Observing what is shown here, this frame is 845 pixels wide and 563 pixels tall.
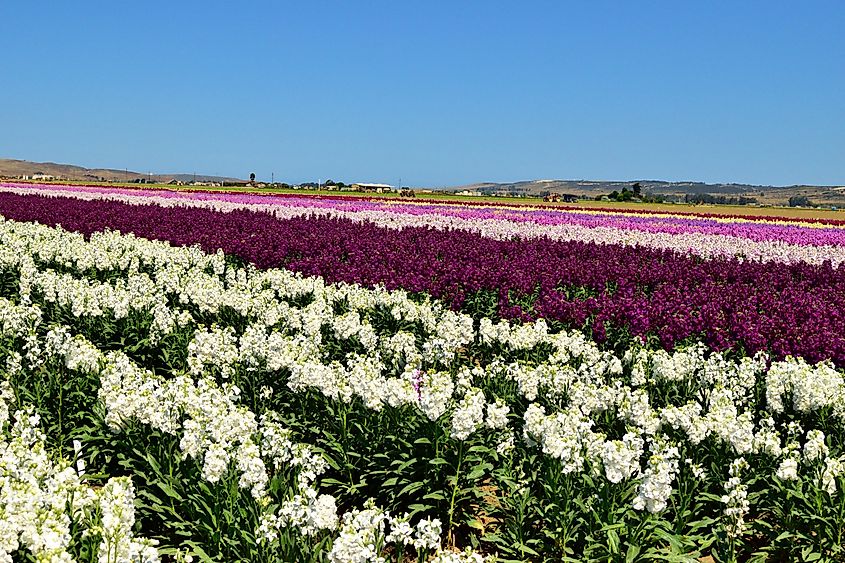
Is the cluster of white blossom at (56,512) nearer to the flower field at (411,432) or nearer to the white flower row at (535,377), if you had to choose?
the flower field at (411,432)

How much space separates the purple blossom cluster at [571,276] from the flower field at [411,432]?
82 mm

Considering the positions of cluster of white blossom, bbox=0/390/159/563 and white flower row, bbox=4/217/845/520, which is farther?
white flower row, bbox=4/217/845/520

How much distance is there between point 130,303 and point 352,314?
11.4 ft

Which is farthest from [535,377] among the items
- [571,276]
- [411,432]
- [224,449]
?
[571,276]

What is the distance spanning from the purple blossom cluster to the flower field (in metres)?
0.08

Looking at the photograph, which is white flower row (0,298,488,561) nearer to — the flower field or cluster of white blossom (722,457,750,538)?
the flower field

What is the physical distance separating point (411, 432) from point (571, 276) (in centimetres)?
866

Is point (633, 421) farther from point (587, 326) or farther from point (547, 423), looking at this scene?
point (587, 326)

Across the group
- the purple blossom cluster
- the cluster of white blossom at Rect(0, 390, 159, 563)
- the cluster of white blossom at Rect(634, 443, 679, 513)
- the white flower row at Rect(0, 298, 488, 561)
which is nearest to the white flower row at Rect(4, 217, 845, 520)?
the cluster of white blossom at Rect(634, 443, 679, 513)

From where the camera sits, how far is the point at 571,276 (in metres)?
13.9

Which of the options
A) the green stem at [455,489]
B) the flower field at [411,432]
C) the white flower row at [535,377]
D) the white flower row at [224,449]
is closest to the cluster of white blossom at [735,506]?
the flower field at [411,432]

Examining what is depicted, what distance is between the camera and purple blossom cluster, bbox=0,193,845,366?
9.53 m

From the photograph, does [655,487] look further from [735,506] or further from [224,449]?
[224,449]

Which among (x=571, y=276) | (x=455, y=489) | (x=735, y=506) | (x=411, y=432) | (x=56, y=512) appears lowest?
(x=455, y=489)
